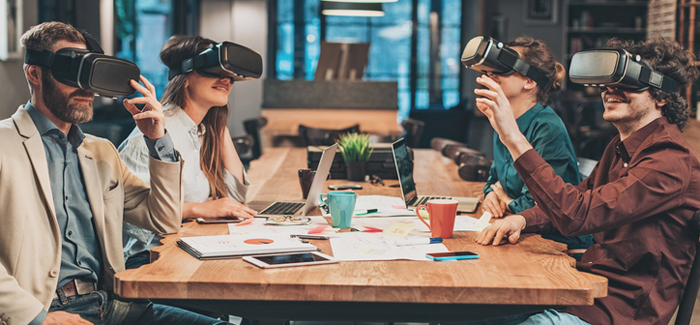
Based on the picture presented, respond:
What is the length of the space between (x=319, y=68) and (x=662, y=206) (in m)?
4.71

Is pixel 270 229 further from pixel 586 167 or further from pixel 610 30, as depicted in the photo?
pixel 610 30

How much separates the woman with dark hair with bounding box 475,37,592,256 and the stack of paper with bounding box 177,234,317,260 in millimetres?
819

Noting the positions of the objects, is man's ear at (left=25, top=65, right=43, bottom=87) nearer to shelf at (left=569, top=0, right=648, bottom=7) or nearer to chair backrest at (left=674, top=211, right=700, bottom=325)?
chair backrest at (left=674, top=211, right=700, bottom=325)

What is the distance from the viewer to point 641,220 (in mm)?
1488

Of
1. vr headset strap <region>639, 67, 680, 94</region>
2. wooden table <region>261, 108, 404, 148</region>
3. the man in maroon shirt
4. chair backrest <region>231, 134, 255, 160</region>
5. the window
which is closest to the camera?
the man in maroon shirt

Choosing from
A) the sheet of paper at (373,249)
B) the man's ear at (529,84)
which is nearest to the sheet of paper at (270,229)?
the sheet of paper at (373,249)

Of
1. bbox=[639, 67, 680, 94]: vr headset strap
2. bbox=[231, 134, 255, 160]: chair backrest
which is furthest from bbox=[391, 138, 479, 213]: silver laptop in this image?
bbox=[231, 134, 255, 160]: chair backrest

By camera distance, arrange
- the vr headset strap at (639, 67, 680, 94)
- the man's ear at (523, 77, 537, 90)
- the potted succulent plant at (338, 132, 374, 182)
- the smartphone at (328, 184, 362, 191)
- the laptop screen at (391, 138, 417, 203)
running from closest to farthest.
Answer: the vr headset strap at (639, 67, 680, 94) → the laptop screen at (391, 138, 417, 203) → the man's ear at (523, 77, 537, 90) → the smartphone at (328, 184, 362, 191) → the potted succulent plant at (338, 132, 374, 182)

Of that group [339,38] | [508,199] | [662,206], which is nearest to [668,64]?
[662,206]

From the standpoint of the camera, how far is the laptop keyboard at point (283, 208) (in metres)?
2.03

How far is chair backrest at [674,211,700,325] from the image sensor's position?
1412 mm

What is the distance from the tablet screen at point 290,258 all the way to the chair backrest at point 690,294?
82cm

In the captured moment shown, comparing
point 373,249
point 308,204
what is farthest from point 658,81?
point 308,204

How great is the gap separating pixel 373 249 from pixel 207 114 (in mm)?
1121
